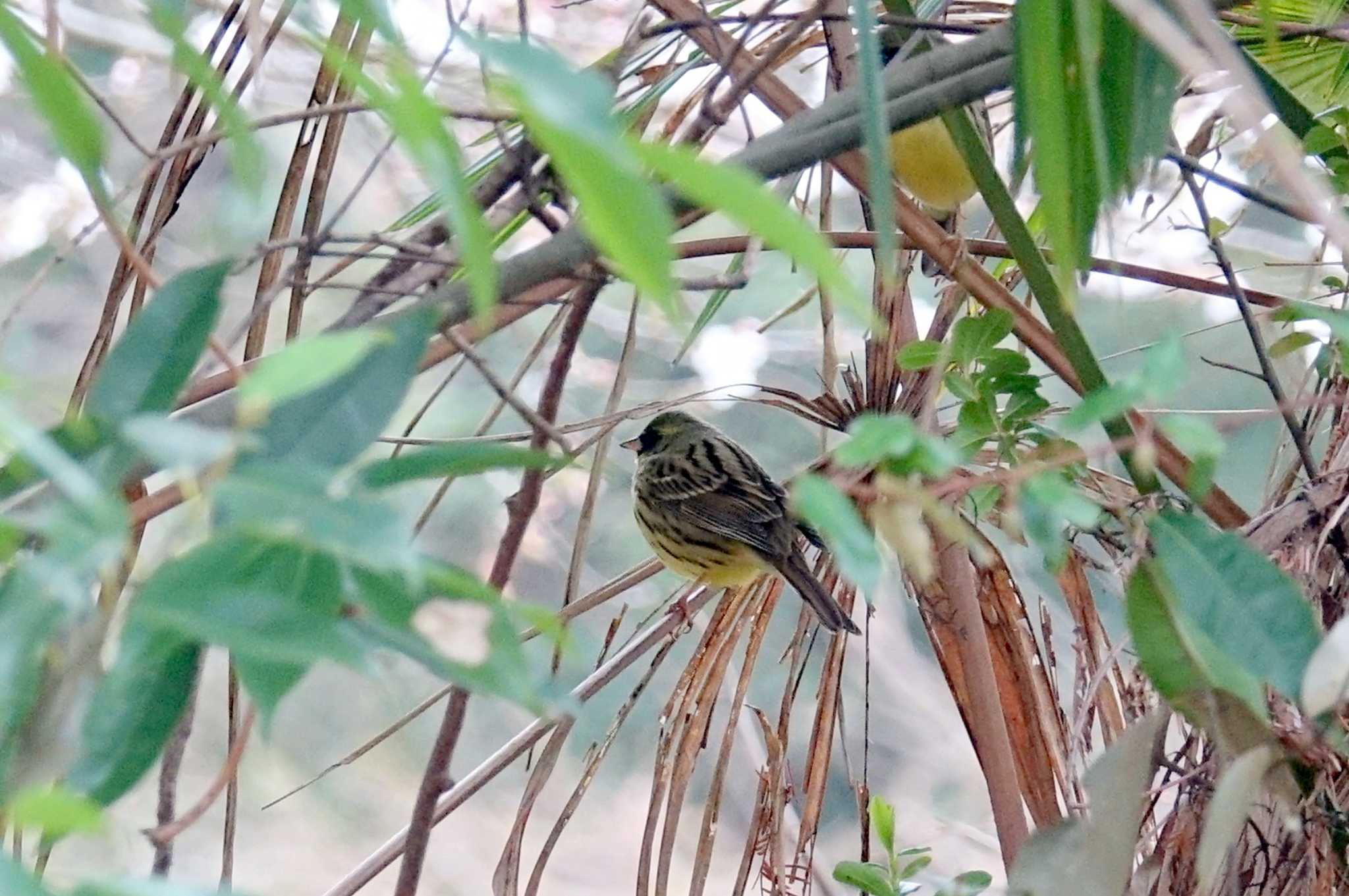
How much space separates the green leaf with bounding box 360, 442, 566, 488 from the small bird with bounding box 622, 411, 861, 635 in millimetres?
1188

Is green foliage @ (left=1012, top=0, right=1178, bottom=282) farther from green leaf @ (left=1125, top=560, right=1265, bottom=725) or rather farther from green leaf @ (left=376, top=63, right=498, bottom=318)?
green leaf @ (left=376, top=63, right=498, bottom=318)

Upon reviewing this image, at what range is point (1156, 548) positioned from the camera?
2.06 feet

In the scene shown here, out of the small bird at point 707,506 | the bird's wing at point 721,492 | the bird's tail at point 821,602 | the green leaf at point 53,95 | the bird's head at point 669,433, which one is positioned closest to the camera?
the green leaf at point 53,95

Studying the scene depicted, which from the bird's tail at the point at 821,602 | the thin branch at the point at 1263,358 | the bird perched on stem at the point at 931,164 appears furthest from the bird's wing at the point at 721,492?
the thin branch at the point at 1263,358

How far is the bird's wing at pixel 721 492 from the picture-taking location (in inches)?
84.3

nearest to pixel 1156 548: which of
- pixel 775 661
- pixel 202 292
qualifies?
pixel 202 292

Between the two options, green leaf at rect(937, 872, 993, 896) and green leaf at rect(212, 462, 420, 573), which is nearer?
green leaf at rect(212, 462, 420, 573)

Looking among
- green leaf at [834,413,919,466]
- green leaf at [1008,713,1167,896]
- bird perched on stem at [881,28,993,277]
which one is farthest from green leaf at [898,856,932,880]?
bird perched on stem at [881,28,993,277]

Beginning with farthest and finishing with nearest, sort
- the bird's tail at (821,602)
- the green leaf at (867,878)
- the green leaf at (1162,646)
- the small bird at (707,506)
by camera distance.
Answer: the small bird at (707,506)
the bird's tail at (821,602)
the green leaf at (867,878)
the green leaf at (1162,646)

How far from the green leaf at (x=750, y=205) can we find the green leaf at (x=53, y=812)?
0.75 ft

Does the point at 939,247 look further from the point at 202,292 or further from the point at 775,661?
the point at 775,661

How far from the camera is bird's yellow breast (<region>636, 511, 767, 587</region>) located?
77.7 inches

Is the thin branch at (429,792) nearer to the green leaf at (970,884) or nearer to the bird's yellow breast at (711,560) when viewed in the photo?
the green leaf at (970,884)

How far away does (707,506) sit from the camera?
232 centimetres
